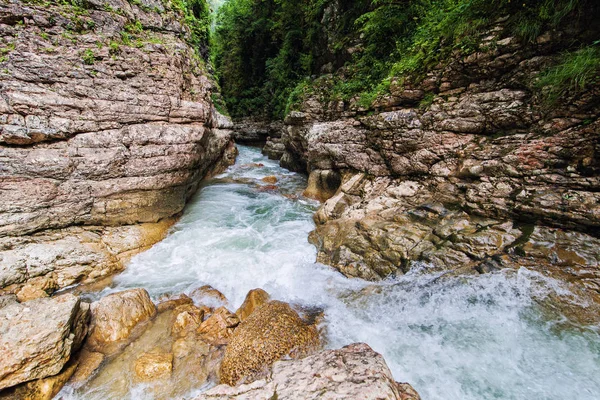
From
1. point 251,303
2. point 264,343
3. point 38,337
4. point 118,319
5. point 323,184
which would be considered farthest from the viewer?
point 323,184

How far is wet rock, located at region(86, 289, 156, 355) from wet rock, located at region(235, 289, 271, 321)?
1713mm

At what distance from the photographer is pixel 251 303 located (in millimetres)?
4750

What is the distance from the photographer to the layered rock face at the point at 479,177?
14.1 ft

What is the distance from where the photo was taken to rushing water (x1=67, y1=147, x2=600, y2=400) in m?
3.20

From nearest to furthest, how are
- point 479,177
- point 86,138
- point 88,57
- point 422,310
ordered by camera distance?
point 422,310 < point 479,177 < point 86,138 < point 88,57

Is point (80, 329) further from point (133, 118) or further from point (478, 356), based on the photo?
point (478, 356)

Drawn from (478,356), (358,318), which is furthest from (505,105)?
(358,318)

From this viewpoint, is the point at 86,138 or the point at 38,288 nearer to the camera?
the point at 38,288

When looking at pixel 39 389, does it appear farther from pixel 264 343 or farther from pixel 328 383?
pixel 328 383

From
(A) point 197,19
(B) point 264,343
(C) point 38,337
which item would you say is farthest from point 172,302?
(A) point 197,19

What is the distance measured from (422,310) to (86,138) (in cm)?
871

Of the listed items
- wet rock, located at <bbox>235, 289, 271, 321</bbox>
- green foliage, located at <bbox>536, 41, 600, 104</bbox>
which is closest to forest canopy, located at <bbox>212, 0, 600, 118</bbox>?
green foliage, located at <bbox>536, 41, 600, 104</bbox>

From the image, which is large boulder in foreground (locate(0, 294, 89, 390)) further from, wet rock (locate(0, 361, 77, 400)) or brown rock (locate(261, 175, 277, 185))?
brown rock (locate(261, 175, 277, 185))

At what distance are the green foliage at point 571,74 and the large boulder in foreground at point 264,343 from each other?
6.31 metres
